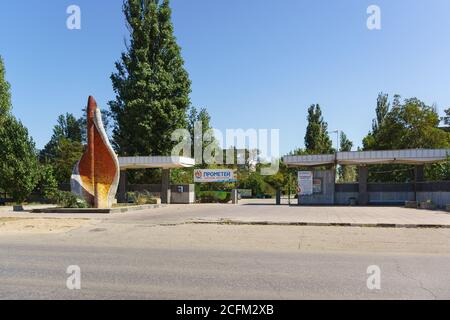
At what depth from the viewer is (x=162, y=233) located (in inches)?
635

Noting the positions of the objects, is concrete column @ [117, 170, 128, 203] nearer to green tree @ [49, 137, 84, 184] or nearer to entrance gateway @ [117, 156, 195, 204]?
entrance gateway @ [117, 156, 195, 204]

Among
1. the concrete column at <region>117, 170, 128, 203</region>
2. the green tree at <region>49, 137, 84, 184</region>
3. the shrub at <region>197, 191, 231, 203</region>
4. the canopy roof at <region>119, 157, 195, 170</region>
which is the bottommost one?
the shrub at <region>197, 191, 231, 203</region>

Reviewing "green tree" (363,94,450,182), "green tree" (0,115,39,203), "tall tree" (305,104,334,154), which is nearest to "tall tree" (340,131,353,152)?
"tall tree" (305,104,334,154)

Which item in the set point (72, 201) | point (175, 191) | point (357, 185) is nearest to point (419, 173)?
point (357, 185)

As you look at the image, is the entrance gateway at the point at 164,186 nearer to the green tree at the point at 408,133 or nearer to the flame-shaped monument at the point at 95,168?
the flame-shaped monument at the point at 95,168

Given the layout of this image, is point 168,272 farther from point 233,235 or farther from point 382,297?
point 233,235

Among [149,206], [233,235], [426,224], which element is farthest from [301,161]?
[233,235]

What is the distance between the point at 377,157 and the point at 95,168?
865 inches

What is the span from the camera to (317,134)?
67562 millimetres

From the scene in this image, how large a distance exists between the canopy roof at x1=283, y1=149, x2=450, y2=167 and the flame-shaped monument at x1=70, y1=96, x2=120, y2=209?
17464mm

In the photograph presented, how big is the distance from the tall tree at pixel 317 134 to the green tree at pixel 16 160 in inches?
1626

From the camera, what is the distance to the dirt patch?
57.0ft

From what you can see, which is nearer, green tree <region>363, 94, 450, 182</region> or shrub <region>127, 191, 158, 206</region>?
shrub <region>127, 191, 158, 206</region>
